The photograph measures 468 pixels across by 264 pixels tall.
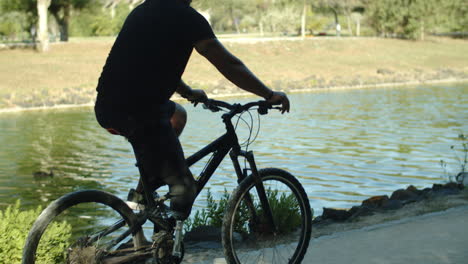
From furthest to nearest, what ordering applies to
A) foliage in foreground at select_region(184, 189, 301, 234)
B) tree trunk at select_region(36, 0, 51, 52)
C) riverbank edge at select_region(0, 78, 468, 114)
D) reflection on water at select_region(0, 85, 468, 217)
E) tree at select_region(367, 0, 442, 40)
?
tree at select_region(367, 0, 442, 40), tree trunk at select_region(36, 0, 51, 52), riverbank edge at select_region(0, 78, 468, 114), reflection on water at select_region(0, 85, 468, 217), foliage in foreground at select_region(184, 189, 301, 234)

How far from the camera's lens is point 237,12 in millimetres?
110250

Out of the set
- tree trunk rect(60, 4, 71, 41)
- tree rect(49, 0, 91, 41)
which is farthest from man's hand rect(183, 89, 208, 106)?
tree trunk rect(60, 4, 71, 41)

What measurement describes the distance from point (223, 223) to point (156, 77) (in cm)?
101

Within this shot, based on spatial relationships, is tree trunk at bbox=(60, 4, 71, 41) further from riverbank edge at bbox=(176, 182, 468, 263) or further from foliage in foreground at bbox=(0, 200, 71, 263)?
foliage in foreground at bbox=(0, 200, 71, 263)

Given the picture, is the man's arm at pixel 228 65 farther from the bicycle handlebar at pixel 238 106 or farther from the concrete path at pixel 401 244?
the concrete path at pixel 401 244

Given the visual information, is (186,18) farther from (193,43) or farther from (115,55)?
(115,55)

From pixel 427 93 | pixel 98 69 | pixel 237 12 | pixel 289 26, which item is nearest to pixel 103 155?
pixel 427 93

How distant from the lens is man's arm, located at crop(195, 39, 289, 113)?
416cm

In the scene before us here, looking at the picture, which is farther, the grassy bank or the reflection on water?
the grassy bank

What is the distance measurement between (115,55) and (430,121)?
1779 cm

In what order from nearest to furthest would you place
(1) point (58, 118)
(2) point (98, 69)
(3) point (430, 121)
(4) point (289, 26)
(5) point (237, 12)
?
(3) point (430, 121) → (1) point (58, 118) → (2) point (98, 69) → (4) point (289, 26) → (5) point (237, 12)

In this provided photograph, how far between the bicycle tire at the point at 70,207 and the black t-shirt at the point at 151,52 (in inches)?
21.3

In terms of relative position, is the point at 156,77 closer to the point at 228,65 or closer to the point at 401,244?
the point at 228,65

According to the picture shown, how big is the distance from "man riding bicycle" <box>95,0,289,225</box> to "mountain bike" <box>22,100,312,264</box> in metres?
0.18
